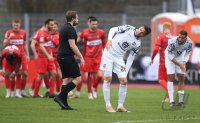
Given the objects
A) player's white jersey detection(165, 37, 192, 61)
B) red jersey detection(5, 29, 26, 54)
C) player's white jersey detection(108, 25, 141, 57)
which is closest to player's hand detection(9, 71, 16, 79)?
red jersey detection(5, 29, 26, 54)

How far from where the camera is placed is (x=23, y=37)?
2388cm

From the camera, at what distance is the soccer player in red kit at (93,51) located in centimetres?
2409

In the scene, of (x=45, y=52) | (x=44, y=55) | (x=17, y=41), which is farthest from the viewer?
(x=44, y=55)

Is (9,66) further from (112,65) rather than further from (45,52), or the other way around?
(112,65)

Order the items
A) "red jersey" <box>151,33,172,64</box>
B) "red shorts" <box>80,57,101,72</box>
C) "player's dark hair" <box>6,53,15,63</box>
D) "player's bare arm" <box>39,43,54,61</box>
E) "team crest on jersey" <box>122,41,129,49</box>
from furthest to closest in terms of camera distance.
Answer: "red shorts" <box>80,57,101,72</box>, "player's bare arm" <box>39,43,54,61</box>, "player's dark hair" <box>6,53,15,63</box>, "red jersey" <box>151,33,172,64</box>, "team crest on jersey" <box>122,41,129,49</box>

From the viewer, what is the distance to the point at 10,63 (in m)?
23.6

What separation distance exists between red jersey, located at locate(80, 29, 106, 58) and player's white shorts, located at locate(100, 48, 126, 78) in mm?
5452

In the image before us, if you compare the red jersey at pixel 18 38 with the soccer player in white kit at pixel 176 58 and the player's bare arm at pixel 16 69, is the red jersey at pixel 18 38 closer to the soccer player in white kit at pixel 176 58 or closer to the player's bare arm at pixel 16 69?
the player's bare arm at pixel 16 69

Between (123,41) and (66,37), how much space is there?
131cm

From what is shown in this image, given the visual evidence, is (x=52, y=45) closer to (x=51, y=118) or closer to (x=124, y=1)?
(x=51, y=118)

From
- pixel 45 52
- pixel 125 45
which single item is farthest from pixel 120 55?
pixel 45 52

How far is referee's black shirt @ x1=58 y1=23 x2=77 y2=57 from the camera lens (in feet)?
60.9

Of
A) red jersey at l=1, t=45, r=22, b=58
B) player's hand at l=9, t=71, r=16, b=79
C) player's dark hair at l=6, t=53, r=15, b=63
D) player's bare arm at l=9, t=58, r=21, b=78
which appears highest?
red jersey at l=1, t=45, r=22, b=58

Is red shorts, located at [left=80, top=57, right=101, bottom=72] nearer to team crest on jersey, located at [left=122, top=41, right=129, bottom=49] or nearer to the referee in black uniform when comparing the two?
the referee in black uniform
